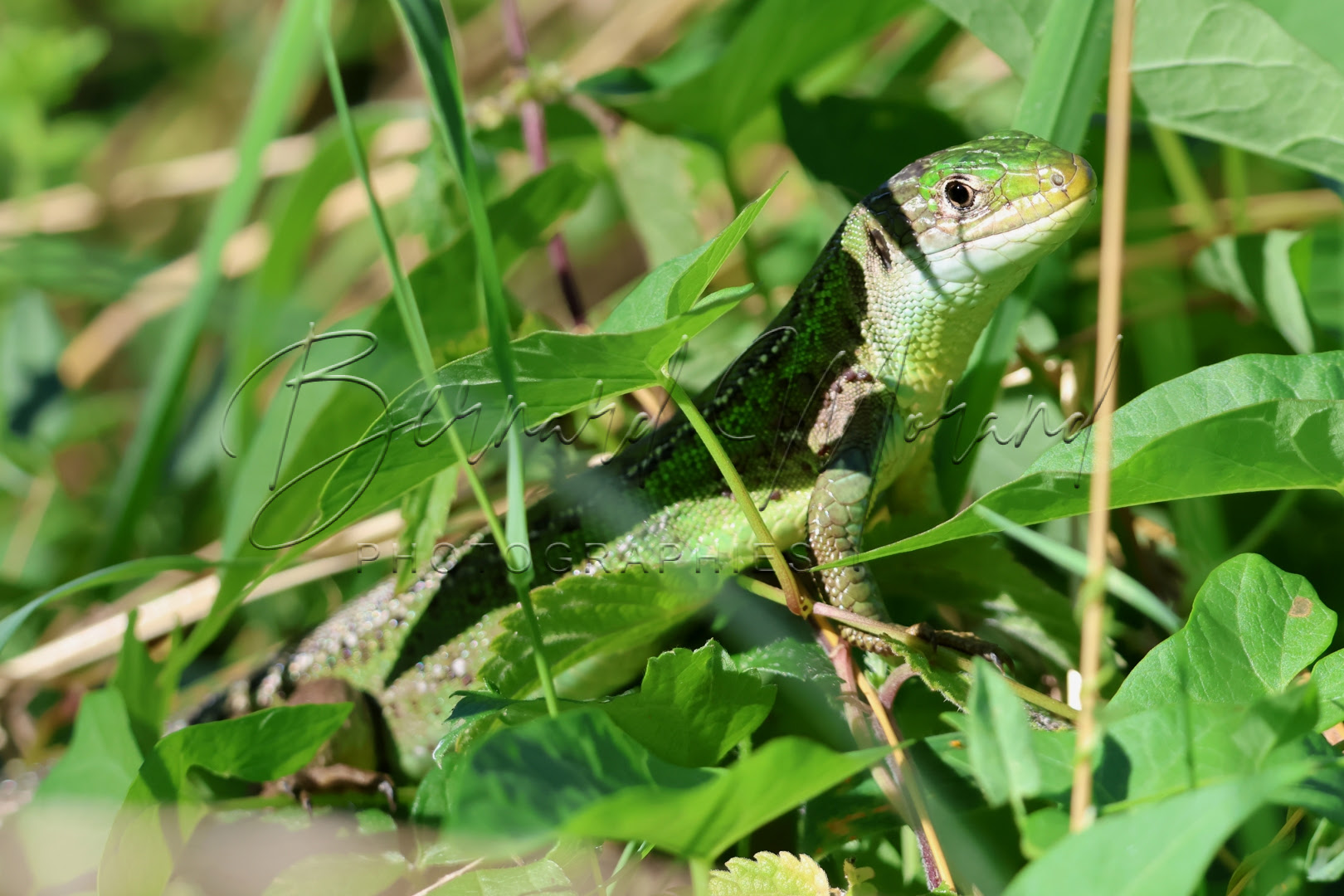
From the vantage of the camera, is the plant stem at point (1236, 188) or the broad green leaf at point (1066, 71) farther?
the plant stem at point (1236, 188)

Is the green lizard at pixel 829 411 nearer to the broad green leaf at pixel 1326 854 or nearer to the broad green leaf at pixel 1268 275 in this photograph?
the broad green leaf at pixel 1268 275

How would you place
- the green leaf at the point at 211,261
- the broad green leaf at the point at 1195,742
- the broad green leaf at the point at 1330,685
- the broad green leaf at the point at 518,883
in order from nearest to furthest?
the broad green leaf at the point at 1195,742, the broad green leaf at the point at 1330,685, the broad green leaf at the point at 518,883, the green leaf at the point at 211,261

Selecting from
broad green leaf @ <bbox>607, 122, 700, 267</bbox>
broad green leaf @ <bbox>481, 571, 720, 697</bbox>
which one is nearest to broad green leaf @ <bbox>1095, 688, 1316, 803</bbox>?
broad green leaf @ <bbox>481, 571, 720, 697</bbox>

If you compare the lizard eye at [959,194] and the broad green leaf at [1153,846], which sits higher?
the lizard eye at [959,194]

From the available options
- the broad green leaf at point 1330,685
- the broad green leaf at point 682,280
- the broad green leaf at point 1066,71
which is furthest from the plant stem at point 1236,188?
the broad green leaf at point 682,280

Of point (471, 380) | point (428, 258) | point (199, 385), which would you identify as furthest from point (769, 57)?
point (199, 385)

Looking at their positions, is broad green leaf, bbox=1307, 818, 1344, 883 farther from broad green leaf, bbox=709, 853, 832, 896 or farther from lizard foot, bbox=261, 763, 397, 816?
lizard foot, bbox=261, 763, 397, 816

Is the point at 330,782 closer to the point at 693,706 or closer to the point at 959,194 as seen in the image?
the point at 693,706

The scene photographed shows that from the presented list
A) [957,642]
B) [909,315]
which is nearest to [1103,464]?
[957,642]
